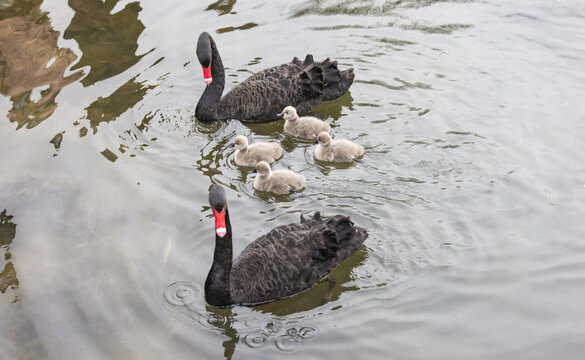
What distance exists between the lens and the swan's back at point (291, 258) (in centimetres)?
486

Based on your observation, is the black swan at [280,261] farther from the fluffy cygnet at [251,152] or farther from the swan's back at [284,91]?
the swan's back at [284,91]

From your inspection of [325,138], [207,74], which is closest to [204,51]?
[207,74]

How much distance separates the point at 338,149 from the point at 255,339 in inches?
91.4

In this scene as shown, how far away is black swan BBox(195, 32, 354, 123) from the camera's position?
7.18 m

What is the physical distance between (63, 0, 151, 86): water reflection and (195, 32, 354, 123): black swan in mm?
1519

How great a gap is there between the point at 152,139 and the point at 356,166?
80.0 inches

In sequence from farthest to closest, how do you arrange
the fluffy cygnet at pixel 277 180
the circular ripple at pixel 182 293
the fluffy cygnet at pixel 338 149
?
1. the fluffy cygnet at pixel 338 149
2. the fluffy cygnet at pixel 277 180
3. the circular ripple at pixel 182 293

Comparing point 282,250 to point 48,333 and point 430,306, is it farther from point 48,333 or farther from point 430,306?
point 48,333

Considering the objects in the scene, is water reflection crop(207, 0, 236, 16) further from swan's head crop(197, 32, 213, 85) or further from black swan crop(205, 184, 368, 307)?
black swan crop(205, 184, 368, 307)

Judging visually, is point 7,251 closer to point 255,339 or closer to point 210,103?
point 255,339

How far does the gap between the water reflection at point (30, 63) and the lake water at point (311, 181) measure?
3 cm

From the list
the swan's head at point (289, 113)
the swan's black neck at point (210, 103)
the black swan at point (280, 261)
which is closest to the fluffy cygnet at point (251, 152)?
the swan's head at point (289, 113)

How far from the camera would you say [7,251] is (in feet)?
17.5

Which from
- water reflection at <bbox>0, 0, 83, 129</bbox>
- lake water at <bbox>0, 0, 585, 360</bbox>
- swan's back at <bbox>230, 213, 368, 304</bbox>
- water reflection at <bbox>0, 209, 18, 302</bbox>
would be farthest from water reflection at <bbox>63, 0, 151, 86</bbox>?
swan's back at <bbox>230, 213, 368, 304</bbox>
